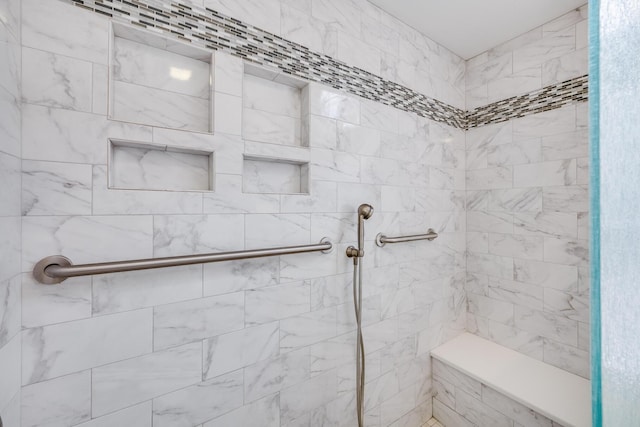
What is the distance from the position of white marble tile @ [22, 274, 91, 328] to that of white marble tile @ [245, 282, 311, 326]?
498mm

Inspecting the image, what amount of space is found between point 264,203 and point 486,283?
5.77ft

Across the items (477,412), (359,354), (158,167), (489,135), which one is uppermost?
(489,135)

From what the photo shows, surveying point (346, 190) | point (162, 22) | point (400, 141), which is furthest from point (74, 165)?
point (400, 141)

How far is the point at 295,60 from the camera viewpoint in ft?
3.79

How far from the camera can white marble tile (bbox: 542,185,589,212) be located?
4.79 feet

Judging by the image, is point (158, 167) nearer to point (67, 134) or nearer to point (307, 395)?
point (67, 134)

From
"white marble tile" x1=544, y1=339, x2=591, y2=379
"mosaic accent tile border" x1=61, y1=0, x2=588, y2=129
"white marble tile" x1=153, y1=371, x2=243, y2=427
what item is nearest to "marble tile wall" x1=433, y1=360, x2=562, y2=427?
"white marble tile" x1=544, y1=339, x2=591, y2=379

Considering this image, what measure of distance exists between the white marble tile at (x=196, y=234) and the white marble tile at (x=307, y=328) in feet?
1.41

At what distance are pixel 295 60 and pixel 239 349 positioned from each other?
1.25 meters

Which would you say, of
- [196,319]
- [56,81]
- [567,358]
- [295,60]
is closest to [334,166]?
[295,60]

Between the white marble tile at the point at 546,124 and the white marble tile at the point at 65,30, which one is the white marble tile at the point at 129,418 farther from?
the white marble tile at the point at 546,124

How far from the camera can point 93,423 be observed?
781 millimetres

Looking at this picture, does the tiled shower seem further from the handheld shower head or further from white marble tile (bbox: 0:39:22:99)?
the handheld shower head

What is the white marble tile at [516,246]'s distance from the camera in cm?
164
